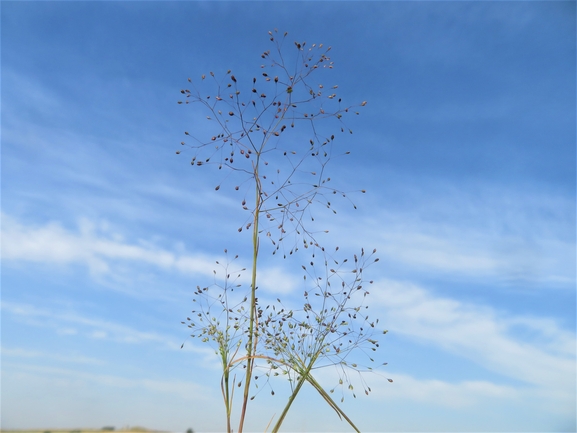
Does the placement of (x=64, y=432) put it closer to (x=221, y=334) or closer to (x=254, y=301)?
(x=221, y=334)

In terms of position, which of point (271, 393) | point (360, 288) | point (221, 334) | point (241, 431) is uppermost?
point (360, 288)

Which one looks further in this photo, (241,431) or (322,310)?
(322,310)

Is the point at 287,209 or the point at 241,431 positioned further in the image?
the point at 287,209

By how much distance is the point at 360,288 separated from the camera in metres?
3.77

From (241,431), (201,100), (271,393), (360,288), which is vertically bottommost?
(241,431)

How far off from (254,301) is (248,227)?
0.49 metres

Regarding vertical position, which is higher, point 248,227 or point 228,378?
point 248,227

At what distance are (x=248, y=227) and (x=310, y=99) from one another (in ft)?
3.13

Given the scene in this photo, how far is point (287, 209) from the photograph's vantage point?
3.72m

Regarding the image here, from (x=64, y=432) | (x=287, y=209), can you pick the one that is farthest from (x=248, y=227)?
(x=64, y=432)

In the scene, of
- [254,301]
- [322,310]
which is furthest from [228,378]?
[322,310]

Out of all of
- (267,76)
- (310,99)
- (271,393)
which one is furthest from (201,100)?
(271,393)

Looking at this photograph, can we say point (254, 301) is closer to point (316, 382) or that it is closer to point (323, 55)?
point (316, 382)

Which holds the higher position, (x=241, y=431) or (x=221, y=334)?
(x=221, y=334)
